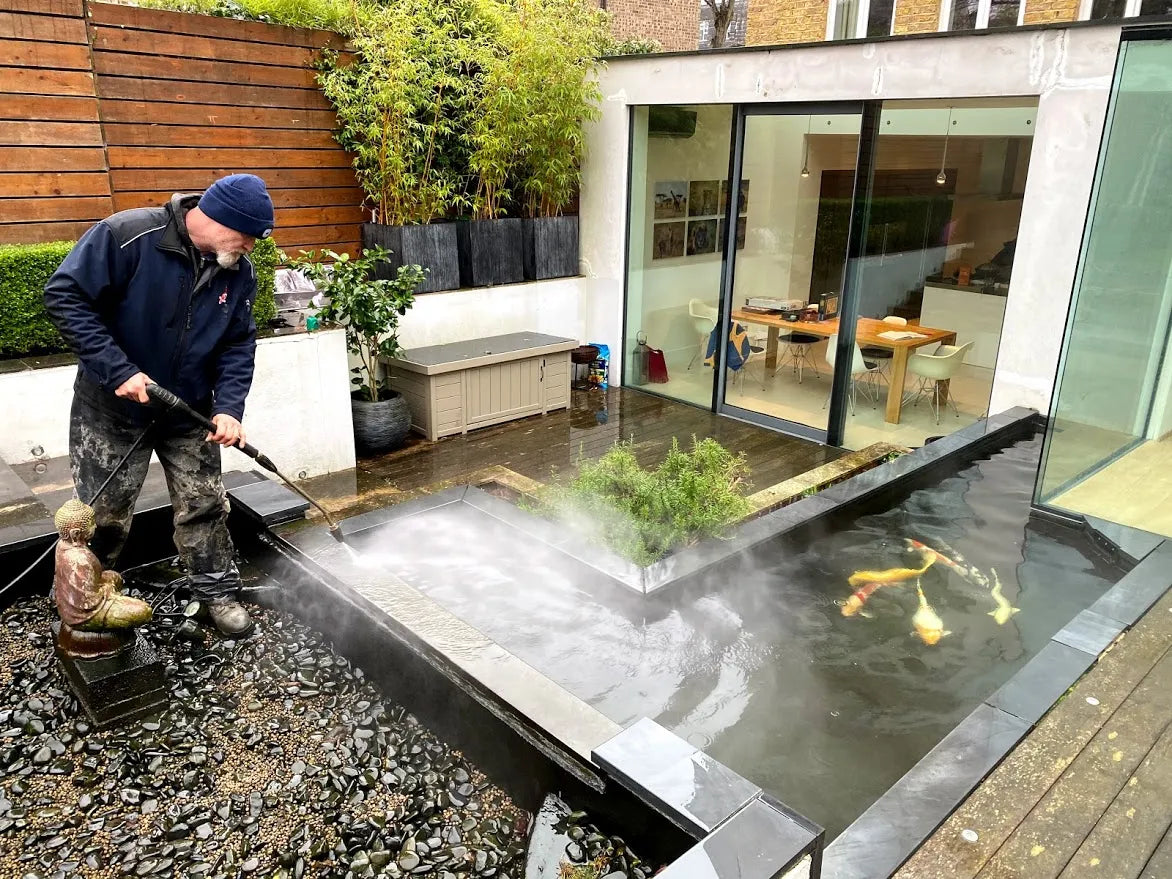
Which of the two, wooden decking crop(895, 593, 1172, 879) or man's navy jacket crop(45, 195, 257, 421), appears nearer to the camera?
wooden decking crop(895, 593, 1172, 879)

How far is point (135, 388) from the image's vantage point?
2744 millimetres

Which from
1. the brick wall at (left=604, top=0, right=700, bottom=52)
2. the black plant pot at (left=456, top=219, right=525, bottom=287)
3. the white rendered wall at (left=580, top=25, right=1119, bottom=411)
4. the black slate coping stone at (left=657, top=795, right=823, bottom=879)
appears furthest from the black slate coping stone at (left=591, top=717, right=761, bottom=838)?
the brick wall at (left=604, top=0, right=700, bottom=52)

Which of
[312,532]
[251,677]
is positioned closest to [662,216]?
[312,532]

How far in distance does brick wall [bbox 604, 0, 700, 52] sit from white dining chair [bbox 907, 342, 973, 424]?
9.77 m

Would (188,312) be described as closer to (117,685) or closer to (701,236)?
(117,685)

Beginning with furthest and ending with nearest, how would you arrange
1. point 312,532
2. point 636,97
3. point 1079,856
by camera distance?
1. point 636,97
2. point 312,532
3. point 1079,856

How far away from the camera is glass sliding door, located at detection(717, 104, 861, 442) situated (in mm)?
6391

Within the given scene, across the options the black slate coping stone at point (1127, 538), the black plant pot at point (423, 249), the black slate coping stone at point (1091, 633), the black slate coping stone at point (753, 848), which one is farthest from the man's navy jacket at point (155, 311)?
the black slate coping stone at point (1127, 538)

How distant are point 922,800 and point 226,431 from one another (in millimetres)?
2476

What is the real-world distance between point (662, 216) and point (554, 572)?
4686 millimetres

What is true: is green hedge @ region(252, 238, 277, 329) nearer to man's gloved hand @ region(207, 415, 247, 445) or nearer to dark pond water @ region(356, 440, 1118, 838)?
dark pond water @ region(356, 440, 1118, 838)

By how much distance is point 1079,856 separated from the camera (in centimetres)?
209

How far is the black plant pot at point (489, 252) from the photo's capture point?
709 centimetres

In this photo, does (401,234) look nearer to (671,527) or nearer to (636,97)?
(636,97)
